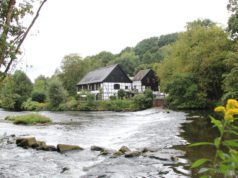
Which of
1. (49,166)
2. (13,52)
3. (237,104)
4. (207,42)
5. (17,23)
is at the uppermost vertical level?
(207,42)

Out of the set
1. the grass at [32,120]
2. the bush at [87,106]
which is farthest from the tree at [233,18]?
the bush at [87,106]

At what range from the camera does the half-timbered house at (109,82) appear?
77312mm

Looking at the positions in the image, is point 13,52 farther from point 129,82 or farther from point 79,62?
point 79,62

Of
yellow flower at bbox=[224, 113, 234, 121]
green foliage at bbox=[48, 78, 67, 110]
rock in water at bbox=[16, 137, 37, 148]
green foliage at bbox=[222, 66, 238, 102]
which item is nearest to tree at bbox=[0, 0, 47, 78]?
yellow flower at bbox=[224, 113, 234, 121]

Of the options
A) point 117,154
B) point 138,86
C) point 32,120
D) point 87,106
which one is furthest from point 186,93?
point 117,154

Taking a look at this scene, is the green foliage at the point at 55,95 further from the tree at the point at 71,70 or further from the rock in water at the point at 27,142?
the rock in water at the point at 27,142

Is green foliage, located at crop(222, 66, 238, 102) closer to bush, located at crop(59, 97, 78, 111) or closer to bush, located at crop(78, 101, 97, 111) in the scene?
bush, located at crop(78, 101, 97, 111)

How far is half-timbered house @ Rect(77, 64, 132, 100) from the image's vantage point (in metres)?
77.3

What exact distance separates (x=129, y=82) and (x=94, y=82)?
8145 mm

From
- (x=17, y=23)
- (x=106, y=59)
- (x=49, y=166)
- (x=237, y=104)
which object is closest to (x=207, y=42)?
(x=49, y=166)

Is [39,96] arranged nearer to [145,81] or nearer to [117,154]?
[145,81]

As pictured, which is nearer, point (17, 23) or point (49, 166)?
point (17, 23)

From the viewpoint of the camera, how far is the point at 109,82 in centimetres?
7762

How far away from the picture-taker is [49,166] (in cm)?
1498
